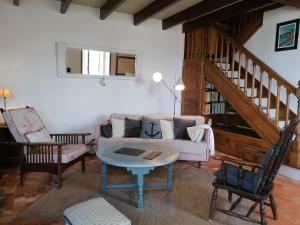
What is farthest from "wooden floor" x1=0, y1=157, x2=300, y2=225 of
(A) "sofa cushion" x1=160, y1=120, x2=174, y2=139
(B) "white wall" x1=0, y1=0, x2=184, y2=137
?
(A) "sofa cushion" x1=160, y1=120, x2=174, y2=139

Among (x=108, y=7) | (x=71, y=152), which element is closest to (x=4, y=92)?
(x=71, y=152)

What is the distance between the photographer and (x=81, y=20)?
14.8ft

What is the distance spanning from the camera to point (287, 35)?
4.32 meters

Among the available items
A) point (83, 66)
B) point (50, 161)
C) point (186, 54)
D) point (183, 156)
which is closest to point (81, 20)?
point (83, 66)

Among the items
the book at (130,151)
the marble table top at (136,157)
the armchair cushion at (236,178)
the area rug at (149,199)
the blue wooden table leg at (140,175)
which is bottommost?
the area rug at (149,199)

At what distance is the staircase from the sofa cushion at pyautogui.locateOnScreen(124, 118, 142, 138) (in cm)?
178

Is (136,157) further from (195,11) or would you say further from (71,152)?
(195,11)

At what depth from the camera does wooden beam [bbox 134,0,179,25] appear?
3.89 meters

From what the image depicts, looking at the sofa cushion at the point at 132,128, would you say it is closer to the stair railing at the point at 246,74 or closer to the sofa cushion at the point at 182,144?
the sofa cushion at the point at 182,144

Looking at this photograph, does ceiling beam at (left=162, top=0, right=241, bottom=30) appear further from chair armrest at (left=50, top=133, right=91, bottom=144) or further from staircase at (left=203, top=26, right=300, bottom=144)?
chair armrest at (left=50, top=133, right=91, bottom=144)

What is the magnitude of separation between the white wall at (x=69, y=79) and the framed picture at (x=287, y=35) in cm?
196

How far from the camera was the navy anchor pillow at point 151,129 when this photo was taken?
→ 3.97 m

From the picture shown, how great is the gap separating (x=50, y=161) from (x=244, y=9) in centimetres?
377

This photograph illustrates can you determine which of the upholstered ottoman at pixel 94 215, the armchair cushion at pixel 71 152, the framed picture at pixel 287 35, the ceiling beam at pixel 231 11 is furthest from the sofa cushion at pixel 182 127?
the upholstered ottoman at pixel 94 215
